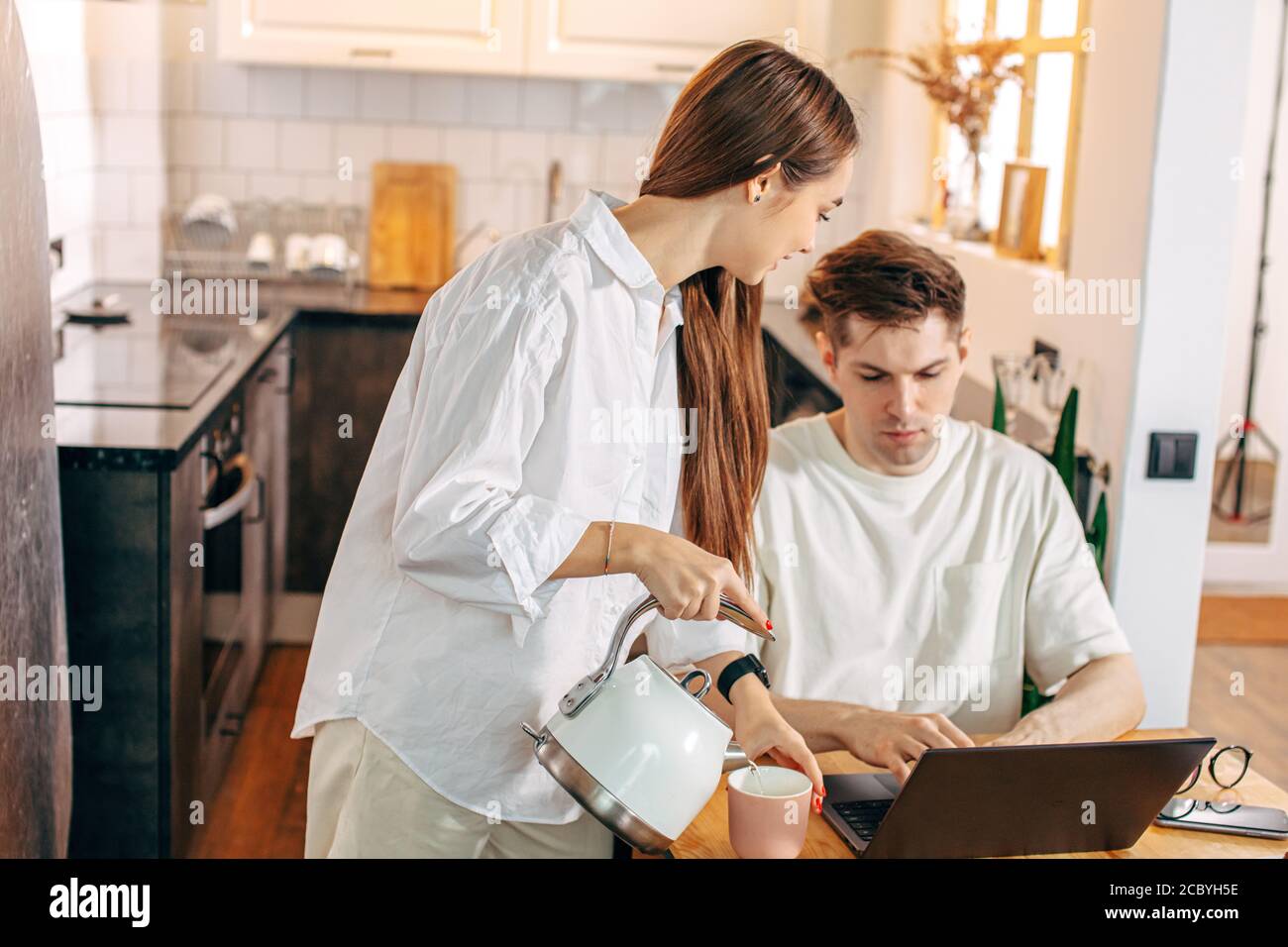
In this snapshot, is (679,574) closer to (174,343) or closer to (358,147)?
(174,343)

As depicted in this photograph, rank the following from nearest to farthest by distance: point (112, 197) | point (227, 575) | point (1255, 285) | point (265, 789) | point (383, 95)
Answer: point (227, 575) → point (265, 789) → point (112, 197) → point (383, 95) → point (1255, 285)

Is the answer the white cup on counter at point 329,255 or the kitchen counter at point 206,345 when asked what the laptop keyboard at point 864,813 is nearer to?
the kitchen counter at point 206,345

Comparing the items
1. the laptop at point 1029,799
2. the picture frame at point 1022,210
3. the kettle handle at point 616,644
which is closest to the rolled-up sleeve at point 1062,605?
the laptop at point 1029,799

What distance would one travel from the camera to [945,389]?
1867mm

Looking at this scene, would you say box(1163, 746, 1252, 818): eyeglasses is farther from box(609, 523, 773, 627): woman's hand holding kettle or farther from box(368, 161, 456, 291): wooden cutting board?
box(368, 161, 456, 291): wooden cutting board

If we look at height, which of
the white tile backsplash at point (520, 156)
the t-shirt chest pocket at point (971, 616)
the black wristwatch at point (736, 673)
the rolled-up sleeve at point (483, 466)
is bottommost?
the t-shirt chest pocket at point (971, 616)

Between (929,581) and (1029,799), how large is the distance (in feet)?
2.17

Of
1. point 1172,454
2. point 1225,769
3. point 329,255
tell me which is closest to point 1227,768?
point 1225,769

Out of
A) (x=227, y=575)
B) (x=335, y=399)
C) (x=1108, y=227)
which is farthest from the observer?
(x=335, y=399)

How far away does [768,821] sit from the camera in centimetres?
127

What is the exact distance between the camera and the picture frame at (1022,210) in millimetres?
3057

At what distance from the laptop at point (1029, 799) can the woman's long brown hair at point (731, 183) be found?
1.32 feet

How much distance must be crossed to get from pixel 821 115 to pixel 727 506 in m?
0.46
